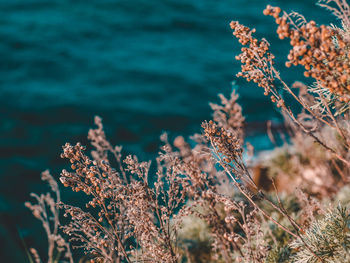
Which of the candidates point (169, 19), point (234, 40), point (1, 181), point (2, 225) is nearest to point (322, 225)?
point (2, 225)

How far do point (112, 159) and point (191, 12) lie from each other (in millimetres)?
10271

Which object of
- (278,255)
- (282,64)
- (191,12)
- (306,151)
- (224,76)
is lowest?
(278,255)

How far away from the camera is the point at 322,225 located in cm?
227

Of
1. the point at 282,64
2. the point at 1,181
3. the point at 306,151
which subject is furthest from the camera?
the point at 282,64

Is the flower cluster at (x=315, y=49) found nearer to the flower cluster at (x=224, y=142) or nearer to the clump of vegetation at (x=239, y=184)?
the clump of vegetation at (x=239, y=184)

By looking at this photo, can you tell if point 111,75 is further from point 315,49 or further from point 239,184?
point 315,49

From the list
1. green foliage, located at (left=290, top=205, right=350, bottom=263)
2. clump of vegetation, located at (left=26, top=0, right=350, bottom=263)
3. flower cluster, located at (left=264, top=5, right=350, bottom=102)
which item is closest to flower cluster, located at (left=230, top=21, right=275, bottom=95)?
clump of vegetation, located at (left=26, top=0, right=350, bottom=263)

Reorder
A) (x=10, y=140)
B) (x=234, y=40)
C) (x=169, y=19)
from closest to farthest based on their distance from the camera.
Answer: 1. (x=10, y=140)
2. (x=234, y=40)
3. (x=169, y=19)

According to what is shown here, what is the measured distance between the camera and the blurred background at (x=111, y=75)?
10.2 m

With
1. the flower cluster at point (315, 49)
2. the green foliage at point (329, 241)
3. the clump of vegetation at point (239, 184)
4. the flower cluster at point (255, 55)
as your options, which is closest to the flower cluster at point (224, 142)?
the clump of vegetation at point (239, 184)

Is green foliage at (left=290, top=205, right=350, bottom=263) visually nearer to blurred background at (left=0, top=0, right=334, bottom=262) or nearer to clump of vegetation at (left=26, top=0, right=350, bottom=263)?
clump of vegetation at (left=26, top=0, right=350, bottom=263)

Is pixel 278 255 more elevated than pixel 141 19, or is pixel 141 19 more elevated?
pixel 141 19

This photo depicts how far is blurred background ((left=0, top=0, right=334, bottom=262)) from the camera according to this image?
10.2 meters

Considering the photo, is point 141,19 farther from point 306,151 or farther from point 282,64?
point 306,151
